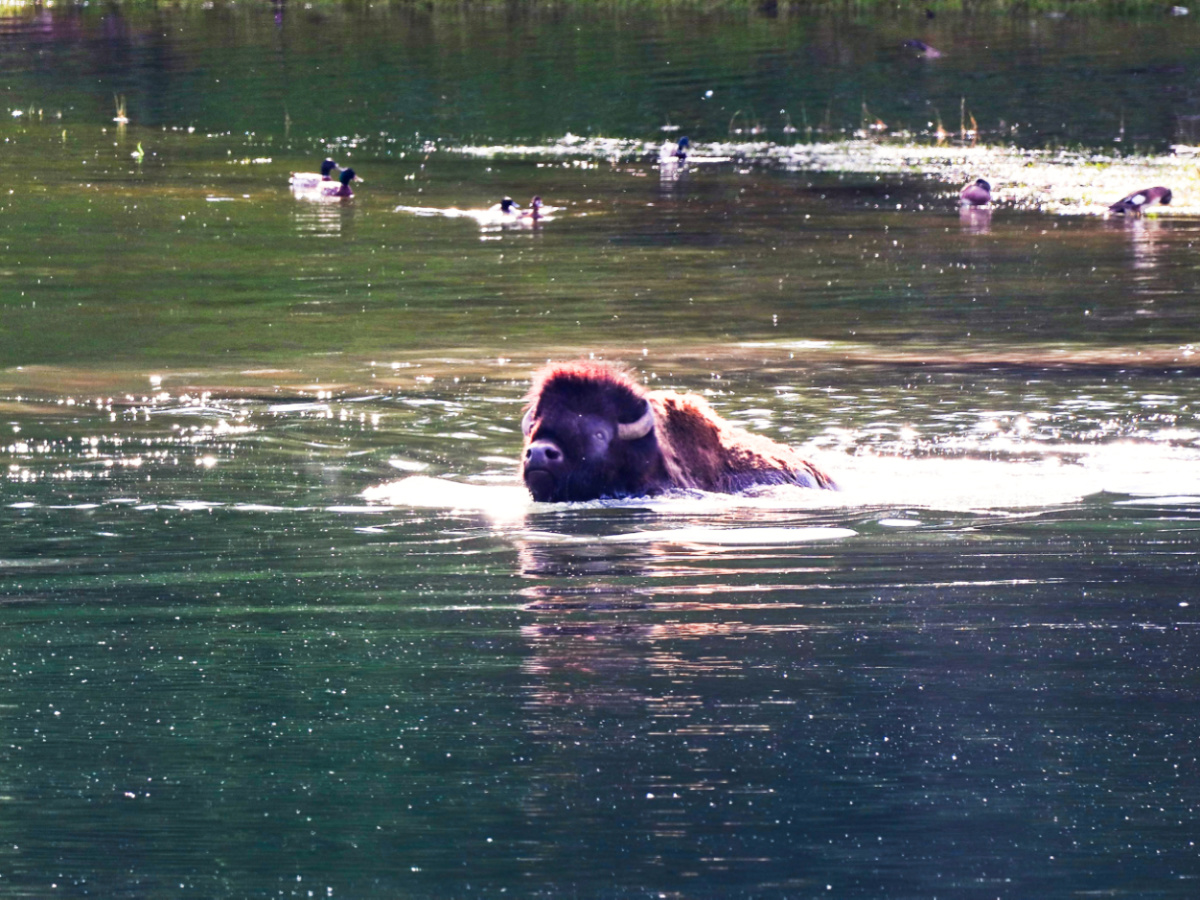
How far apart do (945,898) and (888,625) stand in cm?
379

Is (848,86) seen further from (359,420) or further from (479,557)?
(479,557)

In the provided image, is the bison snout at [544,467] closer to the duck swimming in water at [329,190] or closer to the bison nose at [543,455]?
the bison nose at [543,455]

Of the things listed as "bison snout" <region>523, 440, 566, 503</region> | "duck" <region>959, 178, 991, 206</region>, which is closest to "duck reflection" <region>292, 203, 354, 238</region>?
"duck" <region>959, 178, 991, 206</region>

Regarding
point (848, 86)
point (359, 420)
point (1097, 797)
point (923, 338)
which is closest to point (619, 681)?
point (1097, 797)

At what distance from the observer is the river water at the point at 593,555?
24.0 feet

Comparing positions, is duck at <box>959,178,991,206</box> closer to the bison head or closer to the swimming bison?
the swimming bison

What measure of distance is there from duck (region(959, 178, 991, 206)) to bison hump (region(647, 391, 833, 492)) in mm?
22496

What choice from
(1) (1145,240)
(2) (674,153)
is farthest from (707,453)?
(2) (674,153)

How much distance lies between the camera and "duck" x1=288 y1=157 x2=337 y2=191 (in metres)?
39.9

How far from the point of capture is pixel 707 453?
14453 mm

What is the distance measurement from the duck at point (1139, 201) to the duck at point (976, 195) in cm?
204

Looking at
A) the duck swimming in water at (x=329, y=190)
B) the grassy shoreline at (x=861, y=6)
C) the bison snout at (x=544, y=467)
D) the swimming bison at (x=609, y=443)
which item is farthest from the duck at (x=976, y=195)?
the grassy shoreline at (x=861, y=6)

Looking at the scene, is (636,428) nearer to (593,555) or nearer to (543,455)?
(543,455)

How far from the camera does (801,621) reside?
1039 centimetres
